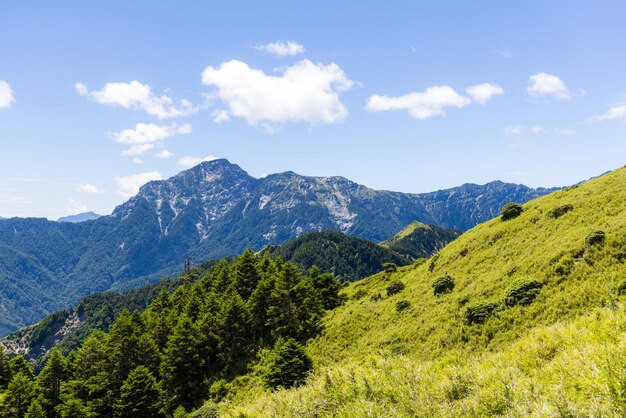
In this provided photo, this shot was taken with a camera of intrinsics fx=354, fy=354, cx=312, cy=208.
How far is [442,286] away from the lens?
4906cm

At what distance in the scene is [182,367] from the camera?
59625 mm

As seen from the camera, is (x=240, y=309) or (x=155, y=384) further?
(x=240, y=309)

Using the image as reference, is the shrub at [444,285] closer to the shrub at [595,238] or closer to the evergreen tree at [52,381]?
the shrub at [595,238]

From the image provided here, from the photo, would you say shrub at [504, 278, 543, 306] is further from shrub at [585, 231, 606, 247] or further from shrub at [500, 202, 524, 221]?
shrub at [500, 202, 524, 221]

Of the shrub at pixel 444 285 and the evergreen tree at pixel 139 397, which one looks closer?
the shrub at pixel 444 285

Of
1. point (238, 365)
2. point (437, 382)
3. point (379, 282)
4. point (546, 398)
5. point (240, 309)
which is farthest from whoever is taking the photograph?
point (379, 282)

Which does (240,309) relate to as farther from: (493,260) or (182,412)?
(493,260)

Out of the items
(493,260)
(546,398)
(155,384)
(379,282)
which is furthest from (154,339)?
(546,398)

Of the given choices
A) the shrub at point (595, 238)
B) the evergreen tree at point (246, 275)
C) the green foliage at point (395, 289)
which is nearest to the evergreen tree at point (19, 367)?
the evergreen tree at point (246, 275)

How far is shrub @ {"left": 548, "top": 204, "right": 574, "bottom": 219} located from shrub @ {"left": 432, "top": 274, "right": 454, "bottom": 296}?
16499 millimetres

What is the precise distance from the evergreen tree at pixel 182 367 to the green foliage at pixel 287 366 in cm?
1850

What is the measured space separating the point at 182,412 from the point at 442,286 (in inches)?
1560

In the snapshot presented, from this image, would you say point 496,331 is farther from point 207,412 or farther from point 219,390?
point 219,390

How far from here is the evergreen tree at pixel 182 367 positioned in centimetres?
5812
